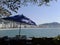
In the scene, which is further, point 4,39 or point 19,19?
point 19,19

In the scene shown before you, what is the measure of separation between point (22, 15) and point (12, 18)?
0.76 meters

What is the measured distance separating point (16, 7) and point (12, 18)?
2.99 m

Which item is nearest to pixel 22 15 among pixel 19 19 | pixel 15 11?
pixel 19 19
